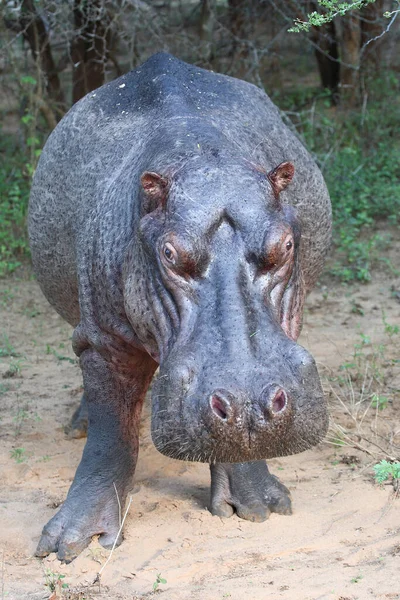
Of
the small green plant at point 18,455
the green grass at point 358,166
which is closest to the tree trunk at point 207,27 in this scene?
the green grass at point 358,166

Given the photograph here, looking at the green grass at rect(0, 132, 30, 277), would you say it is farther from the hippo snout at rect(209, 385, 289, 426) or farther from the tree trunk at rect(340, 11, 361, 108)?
the hippo snout at rect(209, 385, 289, 426)

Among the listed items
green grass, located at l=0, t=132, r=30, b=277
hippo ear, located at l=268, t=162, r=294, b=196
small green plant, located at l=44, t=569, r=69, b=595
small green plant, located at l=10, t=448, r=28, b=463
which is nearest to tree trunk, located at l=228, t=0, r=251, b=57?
green grass, located at l=0, t=132, r=30, b=277

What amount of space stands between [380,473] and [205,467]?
1.49 meters

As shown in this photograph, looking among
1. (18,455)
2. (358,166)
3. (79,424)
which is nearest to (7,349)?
(79,424)

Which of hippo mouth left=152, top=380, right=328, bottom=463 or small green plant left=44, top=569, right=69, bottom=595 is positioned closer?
hippo mouth left=152, top=380, right=328, bottom=463

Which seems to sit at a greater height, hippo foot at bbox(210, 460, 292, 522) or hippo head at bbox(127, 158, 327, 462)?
hippo head at bbox(127, 158, 327, 462)

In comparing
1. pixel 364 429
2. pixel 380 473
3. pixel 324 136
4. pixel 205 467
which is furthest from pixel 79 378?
pixel 324 136

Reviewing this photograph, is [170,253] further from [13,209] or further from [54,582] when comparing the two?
[13,209]

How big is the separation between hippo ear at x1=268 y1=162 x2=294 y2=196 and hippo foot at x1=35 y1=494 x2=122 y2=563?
1.61 metres

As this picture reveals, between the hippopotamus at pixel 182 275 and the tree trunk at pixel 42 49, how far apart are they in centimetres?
386

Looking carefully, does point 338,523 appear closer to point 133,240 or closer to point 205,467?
point 205,467

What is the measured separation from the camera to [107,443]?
4438 mm

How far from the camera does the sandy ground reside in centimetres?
377

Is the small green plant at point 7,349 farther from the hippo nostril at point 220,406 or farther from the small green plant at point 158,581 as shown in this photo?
the hippo nostril at point 220,406
